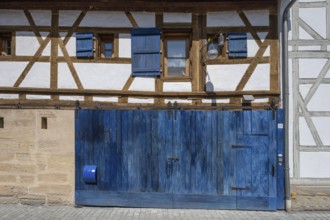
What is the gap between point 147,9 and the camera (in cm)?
737

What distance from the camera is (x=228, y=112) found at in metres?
6.93

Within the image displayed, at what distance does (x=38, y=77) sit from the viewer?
24.1 ft

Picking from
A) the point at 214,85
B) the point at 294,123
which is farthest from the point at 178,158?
the point at 294,123

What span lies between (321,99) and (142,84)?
4.64m

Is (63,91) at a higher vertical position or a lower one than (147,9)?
lower

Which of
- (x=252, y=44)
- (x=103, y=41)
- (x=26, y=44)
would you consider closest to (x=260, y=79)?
(x=252, y=44)

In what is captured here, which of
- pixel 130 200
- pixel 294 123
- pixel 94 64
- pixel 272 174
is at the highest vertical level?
pixel 94 64

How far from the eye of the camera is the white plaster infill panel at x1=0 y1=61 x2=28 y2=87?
7.35 m

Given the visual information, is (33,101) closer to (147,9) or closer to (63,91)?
(63,91)

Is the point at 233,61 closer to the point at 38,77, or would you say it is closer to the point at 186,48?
the point at 186,48

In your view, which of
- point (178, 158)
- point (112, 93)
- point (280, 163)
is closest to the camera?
point (280, 163)

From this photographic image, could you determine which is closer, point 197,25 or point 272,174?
point 272,174

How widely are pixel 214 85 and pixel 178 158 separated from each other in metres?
2.06

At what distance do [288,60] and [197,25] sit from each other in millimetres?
2507
